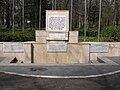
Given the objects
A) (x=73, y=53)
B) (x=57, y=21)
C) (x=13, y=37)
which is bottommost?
(x=73, y=53)

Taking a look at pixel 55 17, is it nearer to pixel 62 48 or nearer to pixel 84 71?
pixel 62 48

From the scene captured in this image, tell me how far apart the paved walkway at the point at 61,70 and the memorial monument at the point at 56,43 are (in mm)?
3575

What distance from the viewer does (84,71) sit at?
966 centimetres

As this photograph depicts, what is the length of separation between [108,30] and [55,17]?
6.33 metres

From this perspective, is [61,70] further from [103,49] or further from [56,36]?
[103,49]

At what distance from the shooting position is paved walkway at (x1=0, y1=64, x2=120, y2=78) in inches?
351

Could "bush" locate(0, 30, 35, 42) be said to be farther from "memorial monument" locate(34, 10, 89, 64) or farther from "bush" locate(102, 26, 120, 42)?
"bush" locate(102, 26, 120, 42)

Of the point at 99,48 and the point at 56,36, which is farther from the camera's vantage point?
the point at 56,36

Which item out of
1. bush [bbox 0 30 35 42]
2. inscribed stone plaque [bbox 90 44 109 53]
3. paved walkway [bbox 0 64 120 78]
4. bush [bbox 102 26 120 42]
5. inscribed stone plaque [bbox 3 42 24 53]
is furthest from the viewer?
bush [bbox 102 26 120 42]

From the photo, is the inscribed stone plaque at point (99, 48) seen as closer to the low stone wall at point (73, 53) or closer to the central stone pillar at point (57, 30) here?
the low stone wall at point (73, 53)

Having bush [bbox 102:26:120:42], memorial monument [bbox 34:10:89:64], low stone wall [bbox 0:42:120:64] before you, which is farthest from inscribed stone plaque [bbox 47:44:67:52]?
bush [bbox 102:26:120:42]

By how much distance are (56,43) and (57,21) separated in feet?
4.25

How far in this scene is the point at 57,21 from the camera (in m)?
14.4

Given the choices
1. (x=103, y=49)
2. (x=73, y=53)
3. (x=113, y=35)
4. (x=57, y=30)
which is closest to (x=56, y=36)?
(x=57, y=30)
